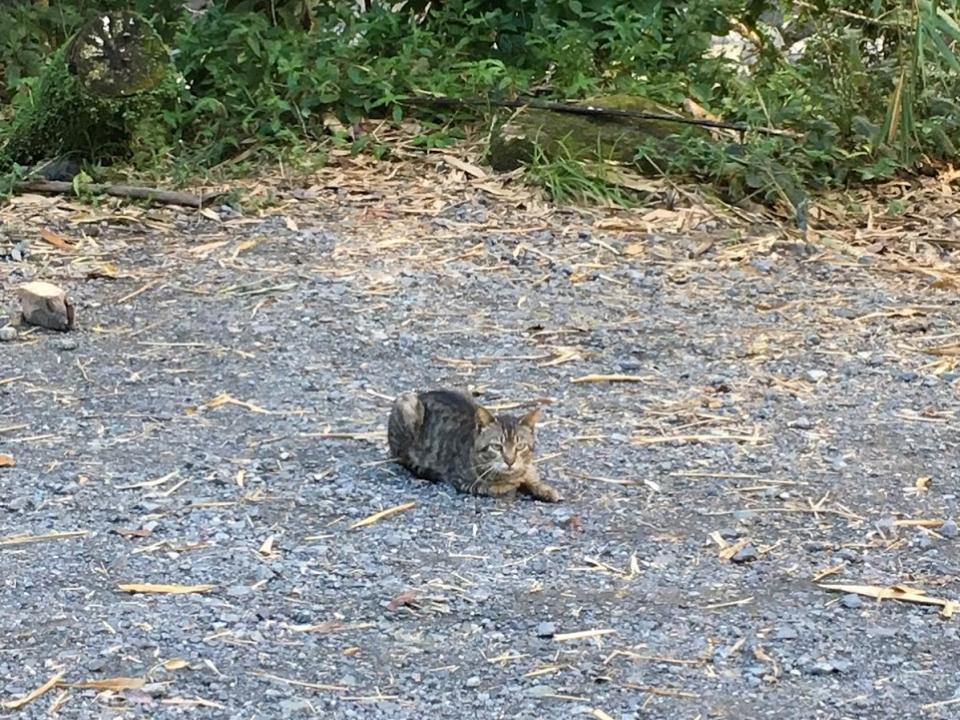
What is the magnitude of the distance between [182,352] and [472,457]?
5.93ft

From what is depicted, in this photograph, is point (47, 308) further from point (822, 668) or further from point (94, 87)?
point (822, 668)

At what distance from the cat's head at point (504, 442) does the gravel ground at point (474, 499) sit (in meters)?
0.16

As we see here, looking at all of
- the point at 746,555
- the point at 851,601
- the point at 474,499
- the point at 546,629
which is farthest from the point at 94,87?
the point at 851,601

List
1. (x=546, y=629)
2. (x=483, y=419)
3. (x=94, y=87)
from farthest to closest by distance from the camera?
(x=94, y=87), (x=483, y=419), (x=546, y=629)

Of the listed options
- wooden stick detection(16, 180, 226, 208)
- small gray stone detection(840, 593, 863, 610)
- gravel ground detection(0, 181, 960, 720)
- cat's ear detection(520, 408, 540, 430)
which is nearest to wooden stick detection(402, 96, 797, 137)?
gravel ground detection(0, 181, 960, 720)

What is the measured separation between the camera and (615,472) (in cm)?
479

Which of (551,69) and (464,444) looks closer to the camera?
(464,444)

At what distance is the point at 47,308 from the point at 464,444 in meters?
2.33

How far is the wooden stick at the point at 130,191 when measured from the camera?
7.76 meters

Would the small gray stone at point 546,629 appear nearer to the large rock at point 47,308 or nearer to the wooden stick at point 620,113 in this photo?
the large rock at point 47,308

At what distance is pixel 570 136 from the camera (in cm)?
810

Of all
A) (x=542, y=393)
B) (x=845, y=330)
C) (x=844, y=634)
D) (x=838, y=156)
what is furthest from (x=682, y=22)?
(x=844, y=634)

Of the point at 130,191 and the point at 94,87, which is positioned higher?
the point at 94,87

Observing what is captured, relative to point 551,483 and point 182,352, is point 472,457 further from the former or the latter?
point 182,352
